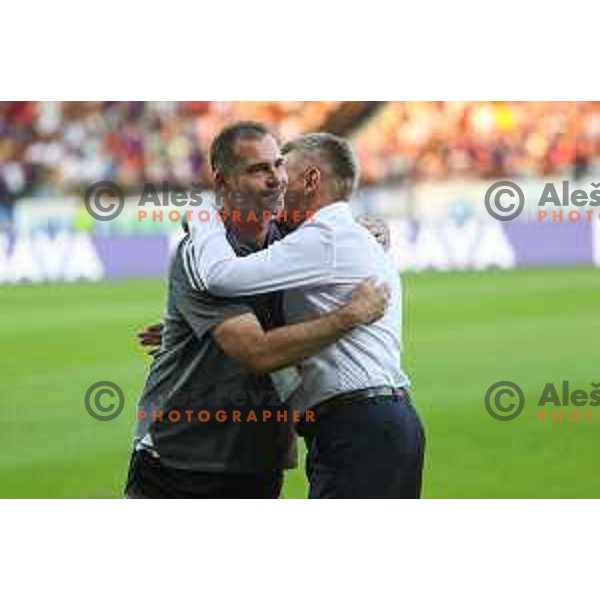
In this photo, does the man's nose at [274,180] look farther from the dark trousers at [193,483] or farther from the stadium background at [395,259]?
the dark trousers at [193,483]

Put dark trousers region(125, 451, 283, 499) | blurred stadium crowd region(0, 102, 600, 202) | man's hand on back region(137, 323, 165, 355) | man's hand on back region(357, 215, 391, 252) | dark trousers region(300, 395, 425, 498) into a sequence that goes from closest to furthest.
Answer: dark trousers region(300, 395, 425, 498) < dark trousers region(125, 451, 283, 499) < man's hand on back region(357, 215, 391, 252) < man's hand on back region(137, 323, 165, 355) < blurred stadium crowd region(0, 102, 600, 202)

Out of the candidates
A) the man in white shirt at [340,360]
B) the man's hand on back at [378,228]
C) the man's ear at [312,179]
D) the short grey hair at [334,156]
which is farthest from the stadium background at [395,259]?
the man in white shirt at [340,360]

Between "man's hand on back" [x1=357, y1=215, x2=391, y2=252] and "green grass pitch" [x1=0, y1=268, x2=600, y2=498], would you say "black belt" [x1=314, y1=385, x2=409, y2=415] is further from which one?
"green grass pitch" [x1=0, y1=268, x2=600, y2=498]

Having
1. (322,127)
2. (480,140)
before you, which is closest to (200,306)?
(322,127)

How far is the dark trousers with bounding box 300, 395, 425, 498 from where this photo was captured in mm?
3434

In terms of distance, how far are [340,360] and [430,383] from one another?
1.07 m

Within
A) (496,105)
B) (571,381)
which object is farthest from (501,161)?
(571,381)

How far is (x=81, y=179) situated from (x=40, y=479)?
1132 mm

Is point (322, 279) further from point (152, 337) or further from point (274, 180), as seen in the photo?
point (152, 337)

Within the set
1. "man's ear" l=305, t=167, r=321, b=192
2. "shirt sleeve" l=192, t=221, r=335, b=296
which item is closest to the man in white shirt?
"shirt sleeve" l=192, t=221, r=335, b=296

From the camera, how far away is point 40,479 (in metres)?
4.55

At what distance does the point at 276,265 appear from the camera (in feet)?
11.3

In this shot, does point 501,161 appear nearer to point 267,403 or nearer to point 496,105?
point 496,105

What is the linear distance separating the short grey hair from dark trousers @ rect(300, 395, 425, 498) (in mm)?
696
